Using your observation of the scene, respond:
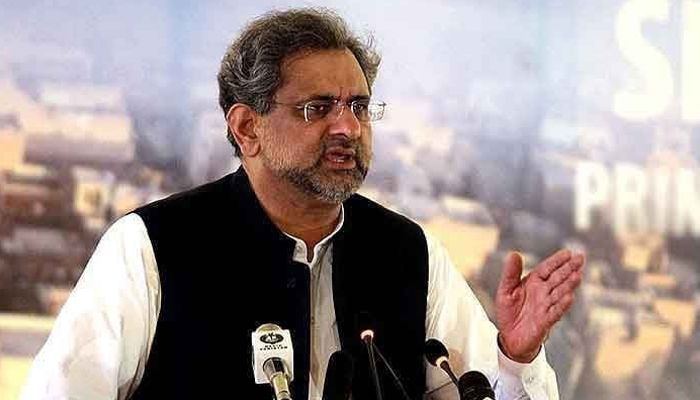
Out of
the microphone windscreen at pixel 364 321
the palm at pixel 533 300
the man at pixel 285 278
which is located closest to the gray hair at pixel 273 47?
the man at pixel 285 278

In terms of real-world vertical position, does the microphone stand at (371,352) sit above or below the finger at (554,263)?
below

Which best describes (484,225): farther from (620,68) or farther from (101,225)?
(101,225)

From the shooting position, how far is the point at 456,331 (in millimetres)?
2262

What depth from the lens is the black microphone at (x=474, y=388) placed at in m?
1.68

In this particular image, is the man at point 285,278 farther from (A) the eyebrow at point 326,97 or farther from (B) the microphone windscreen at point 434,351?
(B) the microphone windscreen at point 434,351

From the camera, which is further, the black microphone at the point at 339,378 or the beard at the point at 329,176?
the beard at the point at 329,176

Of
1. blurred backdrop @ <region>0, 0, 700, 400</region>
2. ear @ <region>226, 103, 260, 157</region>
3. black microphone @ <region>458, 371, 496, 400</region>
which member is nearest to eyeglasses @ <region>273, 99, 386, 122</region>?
ear @ <region>226, 103, 260, 157</region>

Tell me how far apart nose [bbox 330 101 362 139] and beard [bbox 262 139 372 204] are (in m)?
0.02

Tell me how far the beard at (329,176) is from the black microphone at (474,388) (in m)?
0.52

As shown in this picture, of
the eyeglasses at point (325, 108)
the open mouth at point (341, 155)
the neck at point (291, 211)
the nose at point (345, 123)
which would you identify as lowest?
the neck at point (291, 211)

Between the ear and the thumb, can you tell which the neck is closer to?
the ear

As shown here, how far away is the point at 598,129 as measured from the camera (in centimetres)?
362

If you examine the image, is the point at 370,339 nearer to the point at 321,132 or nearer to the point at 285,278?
the point at 285,278

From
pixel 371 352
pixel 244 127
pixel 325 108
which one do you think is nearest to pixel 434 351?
pixel 371 352
